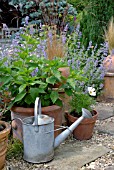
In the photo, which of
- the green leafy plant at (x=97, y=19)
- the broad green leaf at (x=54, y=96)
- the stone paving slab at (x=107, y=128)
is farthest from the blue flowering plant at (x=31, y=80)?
the green leafy plant at (x=97, y=19)

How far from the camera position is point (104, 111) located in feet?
12.5

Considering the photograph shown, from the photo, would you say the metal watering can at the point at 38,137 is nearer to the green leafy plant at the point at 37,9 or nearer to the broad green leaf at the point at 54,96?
the broad green leaf at the point at 54,96

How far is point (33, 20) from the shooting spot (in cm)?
678

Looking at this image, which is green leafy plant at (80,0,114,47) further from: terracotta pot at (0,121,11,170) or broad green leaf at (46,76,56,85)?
terracotta pot at (0,121,11,170)

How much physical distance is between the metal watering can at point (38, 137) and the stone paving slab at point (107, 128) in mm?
850

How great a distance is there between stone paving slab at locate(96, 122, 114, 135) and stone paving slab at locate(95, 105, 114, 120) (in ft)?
0.63

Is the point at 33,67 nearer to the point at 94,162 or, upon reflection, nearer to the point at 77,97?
the point at 77,97

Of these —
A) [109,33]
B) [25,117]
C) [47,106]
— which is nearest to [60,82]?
[47,106]

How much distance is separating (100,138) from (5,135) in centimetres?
113

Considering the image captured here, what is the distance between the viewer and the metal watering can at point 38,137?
229cm

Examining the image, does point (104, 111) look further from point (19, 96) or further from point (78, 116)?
point (19, 96)

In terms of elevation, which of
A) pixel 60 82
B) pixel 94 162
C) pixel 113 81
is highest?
pixel 60 82

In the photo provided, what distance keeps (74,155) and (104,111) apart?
139cm

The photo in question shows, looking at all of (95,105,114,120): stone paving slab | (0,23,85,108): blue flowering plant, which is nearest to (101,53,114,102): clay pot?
(95,105,114,120): stone paving slab
